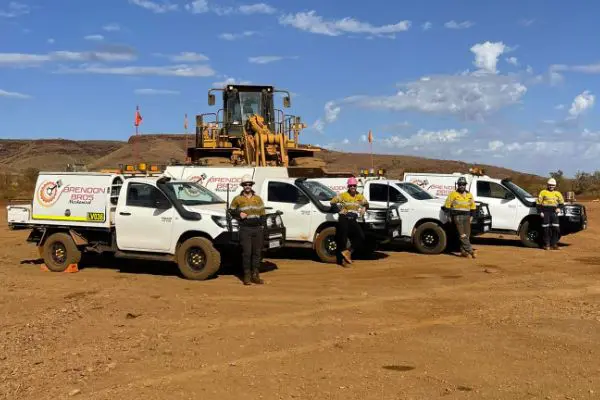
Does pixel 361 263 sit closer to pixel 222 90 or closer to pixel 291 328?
pixel 291 328

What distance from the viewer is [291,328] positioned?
7.66 metres

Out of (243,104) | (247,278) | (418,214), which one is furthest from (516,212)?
(243,104)

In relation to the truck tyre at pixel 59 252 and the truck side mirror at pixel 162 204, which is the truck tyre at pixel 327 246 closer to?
the truck side mirror at pixel 162 204

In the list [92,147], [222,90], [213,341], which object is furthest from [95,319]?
[92,147]

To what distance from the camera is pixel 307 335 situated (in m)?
7.33

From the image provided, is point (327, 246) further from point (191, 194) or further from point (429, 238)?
point (191, 194)

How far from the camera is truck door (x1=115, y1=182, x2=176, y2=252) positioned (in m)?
11.3

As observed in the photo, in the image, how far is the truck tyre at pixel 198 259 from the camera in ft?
35.8

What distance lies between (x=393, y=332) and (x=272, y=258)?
6.94 meters

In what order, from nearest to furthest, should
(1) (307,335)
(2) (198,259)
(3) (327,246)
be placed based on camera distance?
(1) (307,335), (2) (198,259), (3) (327,246)

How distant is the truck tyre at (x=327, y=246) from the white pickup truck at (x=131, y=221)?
1.50 m

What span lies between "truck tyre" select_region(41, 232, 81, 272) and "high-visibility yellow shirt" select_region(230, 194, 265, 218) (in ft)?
11.6

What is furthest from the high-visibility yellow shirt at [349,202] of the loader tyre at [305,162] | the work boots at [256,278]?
the loader tyre at [305,162]

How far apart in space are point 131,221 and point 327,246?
4.02m
